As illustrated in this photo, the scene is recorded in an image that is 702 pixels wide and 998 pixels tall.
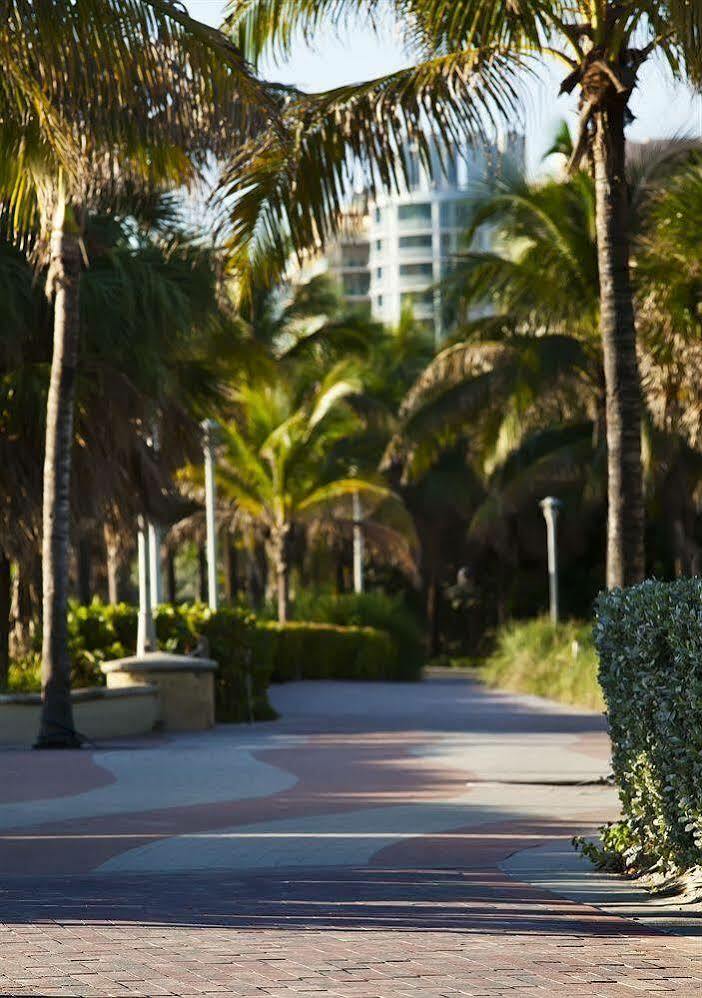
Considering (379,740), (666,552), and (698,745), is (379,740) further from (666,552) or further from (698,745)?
(666,552)

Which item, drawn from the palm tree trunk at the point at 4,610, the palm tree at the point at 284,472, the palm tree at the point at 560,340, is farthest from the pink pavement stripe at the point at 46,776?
the palm tree at the point at 284,472

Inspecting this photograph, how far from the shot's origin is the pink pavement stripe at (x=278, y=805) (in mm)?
9734

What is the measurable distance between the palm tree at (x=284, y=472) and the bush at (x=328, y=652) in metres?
3.86

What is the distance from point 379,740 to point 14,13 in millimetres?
10301

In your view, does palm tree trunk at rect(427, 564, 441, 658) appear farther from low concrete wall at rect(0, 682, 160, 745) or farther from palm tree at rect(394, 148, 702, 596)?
low concrete wall at rect(0, 682, 160, 745)

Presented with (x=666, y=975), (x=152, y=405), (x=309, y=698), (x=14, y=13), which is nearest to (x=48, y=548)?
(x=152, y=405)

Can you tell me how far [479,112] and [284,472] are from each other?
24.5m

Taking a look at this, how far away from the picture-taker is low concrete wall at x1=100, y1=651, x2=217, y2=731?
1955 cm

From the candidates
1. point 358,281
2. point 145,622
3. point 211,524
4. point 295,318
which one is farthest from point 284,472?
point 358,281

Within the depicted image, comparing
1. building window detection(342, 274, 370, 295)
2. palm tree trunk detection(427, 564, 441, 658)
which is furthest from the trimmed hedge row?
building window detection(342, 274, 370, 295)

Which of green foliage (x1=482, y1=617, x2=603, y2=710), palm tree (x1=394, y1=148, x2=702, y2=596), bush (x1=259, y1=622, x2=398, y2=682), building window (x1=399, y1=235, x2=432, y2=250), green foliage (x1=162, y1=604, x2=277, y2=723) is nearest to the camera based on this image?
green foliage (x1=162, y1=604, x2=277, y2=723)

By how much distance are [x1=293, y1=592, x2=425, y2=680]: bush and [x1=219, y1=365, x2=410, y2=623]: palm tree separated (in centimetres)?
109

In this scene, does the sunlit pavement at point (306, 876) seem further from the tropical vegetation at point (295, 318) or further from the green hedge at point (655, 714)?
the tropical vegetation at point (295, 318)

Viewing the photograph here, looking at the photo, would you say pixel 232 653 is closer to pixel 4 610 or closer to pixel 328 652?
pixel 4 610
